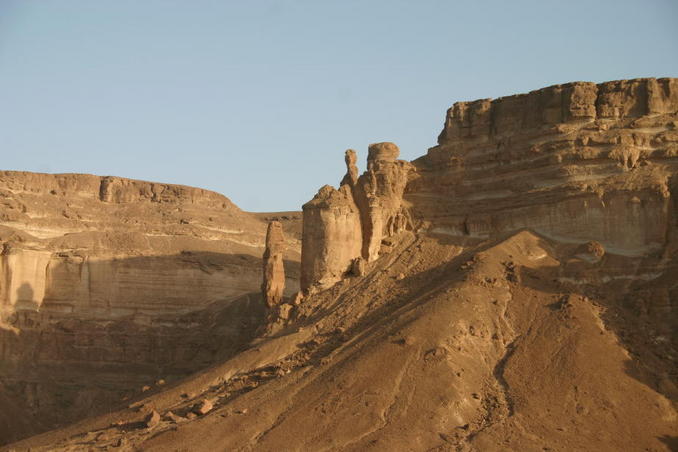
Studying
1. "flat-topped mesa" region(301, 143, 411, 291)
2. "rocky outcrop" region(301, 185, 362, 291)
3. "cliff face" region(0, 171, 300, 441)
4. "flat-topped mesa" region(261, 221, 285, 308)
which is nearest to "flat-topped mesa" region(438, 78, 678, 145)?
"flat-topped mesa" region(301, 143, 411, 291)

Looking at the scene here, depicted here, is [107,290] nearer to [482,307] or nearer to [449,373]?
[482,307]

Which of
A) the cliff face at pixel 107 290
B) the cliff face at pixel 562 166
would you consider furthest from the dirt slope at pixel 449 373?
the cliff face at pixel 107 290

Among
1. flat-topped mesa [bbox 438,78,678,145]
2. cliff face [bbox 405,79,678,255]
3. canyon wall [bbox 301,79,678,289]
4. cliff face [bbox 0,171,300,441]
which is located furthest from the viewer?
cliff face [bbox 0,171,300,441]

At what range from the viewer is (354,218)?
5547 centimetres

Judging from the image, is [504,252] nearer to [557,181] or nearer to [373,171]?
[557,181]

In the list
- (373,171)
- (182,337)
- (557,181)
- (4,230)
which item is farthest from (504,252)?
(4,230)

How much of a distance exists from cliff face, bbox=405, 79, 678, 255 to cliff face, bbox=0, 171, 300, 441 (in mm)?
17642

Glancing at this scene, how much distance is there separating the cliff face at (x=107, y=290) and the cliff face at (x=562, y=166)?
17642 mm

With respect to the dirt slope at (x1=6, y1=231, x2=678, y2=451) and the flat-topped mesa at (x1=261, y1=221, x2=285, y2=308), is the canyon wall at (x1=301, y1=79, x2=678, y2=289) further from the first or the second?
the flat-topped mesa at (x1=261, y1=221, x2=285, y2=308)

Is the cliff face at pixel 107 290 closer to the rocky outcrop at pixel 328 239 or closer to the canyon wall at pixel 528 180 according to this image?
the rocky outcrop at pixel 328 239

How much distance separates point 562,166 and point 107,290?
117 feet

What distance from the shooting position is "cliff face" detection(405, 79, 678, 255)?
167ft

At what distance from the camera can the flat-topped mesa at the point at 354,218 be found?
180 feet

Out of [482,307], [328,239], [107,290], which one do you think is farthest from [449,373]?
[107,290]
